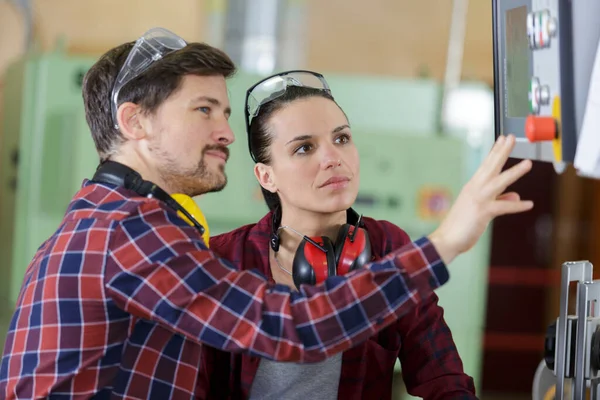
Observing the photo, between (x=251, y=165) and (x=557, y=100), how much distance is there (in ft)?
6.46

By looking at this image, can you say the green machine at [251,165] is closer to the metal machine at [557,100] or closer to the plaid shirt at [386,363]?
the plaid shirt at [386,363]

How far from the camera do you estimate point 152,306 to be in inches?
45.3

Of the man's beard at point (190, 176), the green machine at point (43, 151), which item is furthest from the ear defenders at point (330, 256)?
the green machine at point (43, 151)

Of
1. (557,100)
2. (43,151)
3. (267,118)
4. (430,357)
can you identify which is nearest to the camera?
(557,100)

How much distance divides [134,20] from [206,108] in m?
2.40

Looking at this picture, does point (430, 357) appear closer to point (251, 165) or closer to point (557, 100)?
point (557, 100)

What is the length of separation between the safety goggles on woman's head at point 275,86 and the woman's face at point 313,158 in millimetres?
50

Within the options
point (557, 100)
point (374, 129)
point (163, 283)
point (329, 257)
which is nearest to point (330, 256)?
point (329, 257)

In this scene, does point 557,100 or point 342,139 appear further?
point 342,139

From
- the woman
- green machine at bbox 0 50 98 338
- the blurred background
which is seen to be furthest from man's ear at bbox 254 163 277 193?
green machine at bbox 0 50 98 338

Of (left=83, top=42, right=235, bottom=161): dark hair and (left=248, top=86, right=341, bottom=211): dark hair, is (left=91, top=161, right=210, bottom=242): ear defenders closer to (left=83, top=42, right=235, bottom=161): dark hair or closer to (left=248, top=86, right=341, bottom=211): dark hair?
(left=83, top=42, right=235, bottom=161): dark hair

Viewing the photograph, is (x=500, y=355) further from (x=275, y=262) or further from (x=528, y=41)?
(x=528, y=41)

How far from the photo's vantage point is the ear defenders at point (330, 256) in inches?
57.6

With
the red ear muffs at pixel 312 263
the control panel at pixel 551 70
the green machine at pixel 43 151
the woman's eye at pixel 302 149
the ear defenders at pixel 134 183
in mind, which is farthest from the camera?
the green machine at pixel 43 151
